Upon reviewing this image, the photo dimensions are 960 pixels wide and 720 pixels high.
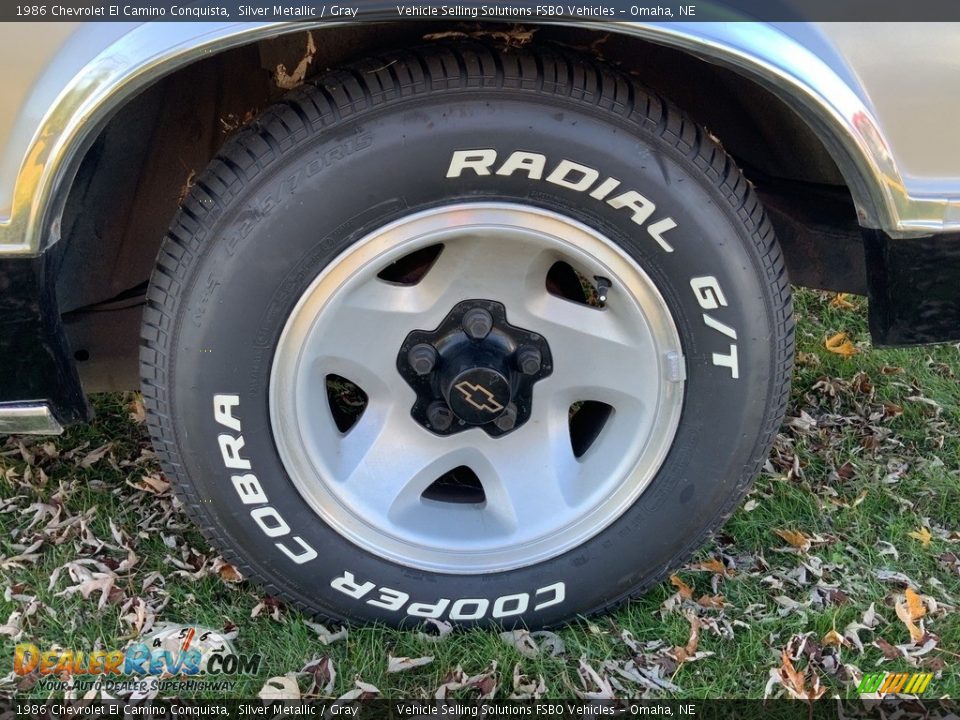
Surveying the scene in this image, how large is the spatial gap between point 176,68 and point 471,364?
87 cm

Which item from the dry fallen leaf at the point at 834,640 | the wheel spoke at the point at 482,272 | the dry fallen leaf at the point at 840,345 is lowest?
the dry fallen leaf at the point at 834,640

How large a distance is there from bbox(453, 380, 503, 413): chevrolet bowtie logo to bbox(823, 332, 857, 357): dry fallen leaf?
196 cm

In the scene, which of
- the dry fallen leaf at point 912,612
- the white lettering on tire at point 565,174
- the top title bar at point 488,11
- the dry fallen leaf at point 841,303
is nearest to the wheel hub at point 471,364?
the white lettering on tire at point 565,174

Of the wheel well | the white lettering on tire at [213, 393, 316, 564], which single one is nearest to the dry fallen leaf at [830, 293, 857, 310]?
the wheel well

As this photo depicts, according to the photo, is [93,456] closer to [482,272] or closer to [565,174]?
[482,272]

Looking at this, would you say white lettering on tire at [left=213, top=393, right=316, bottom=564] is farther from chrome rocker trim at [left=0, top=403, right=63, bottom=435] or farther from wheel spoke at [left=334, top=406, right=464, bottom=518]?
chrome rocker trim at [left=0, top=403, right=63, bottom=435]

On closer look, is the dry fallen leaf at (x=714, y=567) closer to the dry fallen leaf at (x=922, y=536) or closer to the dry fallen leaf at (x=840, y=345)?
the dry fallen leaf at (x=922, y=536)

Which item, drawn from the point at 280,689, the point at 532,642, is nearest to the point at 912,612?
the point at 532,642

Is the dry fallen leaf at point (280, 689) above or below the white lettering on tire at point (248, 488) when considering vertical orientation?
below

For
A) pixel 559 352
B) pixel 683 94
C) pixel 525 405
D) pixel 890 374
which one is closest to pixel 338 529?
pixel 525 405

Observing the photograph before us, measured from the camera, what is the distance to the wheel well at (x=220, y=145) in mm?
1878

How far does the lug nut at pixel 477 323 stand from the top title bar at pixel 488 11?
66 centimetres

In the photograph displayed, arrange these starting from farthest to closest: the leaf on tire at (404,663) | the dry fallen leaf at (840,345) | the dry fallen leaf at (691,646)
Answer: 1. the dry fallen leaf at (840,345)
2. the dry fallen leaf at (691,646)
3. the leaf on tire at (404,663)

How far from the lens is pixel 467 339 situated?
2041 millimetres
